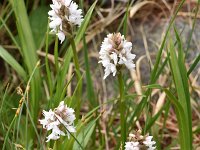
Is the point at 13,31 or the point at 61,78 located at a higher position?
the point at 13,31

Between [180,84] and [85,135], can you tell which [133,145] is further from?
[85,135]

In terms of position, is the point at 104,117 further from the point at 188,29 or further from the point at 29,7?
the point at 29,7

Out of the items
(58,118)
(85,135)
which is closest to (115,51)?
(58,118)

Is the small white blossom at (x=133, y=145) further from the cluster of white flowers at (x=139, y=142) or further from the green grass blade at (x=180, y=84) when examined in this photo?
the green grass blade at (x=180, y=84)

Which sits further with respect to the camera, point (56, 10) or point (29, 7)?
point (29, 7)

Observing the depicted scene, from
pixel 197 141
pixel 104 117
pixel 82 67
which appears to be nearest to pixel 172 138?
pixel 197 141

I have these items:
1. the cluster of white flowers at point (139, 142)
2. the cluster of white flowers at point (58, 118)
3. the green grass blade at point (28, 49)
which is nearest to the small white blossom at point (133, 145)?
the cluster of white flowers at point (139, 142)

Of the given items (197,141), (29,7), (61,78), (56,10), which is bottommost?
(197,141)
